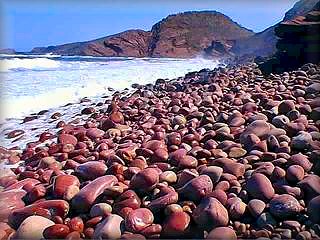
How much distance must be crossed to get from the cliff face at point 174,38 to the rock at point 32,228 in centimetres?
4448

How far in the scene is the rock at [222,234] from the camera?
211cm

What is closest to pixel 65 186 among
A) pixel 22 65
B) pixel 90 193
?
pixel 90 193

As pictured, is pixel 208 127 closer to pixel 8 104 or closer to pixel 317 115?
pixel 317 115

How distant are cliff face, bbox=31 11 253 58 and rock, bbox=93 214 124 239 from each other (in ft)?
146

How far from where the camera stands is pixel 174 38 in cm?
5650

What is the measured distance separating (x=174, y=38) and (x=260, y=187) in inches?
2166

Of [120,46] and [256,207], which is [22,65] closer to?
[256,207]

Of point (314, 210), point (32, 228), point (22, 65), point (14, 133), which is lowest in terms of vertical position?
point (22, 65)

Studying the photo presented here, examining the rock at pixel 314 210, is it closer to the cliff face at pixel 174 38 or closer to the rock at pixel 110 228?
the rock at pixel 110 228

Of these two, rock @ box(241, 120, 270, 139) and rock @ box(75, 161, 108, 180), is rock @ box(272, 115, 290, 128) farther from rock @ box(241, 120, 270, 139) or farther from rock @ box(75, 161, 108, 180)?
rock @ box(75, 161, 108, 180)

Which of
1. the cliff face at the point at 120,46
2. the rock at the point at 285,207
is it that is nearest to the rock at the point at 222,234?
the rock at the point at 285,207

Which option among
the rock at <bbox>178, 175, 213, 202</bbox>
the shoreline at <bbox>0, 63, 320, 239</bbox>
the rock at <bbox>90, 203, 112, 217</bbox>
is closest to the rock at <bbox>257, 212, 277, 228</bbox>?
the shoreline at <bbox>0, 63, 320, 239</bbox>

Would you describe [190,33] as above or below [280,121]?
above

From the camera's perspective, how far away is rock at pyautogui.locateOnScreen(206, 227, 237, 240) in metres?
2.11
